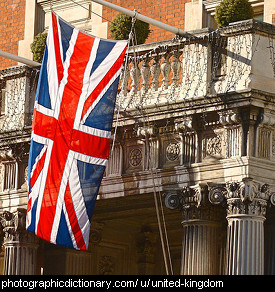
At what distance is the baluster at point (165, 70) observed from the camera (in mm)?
29253

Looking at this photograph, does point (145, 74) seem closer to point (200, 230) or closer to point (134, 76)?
point (134, 76)

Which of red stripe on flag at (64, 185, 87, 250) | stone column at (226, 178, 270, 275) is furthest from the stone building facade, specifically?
red stripe on flag at (64, 185, 87, 250)

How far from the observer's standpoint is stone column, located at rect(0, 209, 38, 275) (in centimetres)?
3139

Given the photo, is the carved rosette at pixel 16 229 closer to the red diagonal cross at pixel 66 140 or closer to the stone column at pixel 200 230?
the red diagonal cross at pixel 66 140

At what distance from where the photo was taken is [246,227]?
90.3 ft

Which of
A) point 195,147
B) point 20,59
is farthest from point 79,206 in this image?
point 20,59

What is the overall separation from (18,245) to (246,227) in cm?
595

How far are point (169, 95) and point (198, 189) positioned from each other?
1.96 metres

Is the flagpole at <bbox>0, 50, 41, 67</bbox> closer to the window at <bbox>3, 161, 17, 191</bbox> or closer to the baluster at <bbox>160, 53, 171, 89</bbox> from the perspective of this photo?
the window at <bbox>3, 161, 17, 191</bbox>

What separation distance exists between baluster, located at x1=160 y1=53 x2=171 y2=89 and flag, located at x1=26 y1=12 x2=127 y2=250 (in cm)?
126

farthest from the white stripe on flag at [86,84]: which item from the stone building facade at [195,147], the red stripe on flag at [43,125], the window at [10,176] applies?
the window at [10,176]
